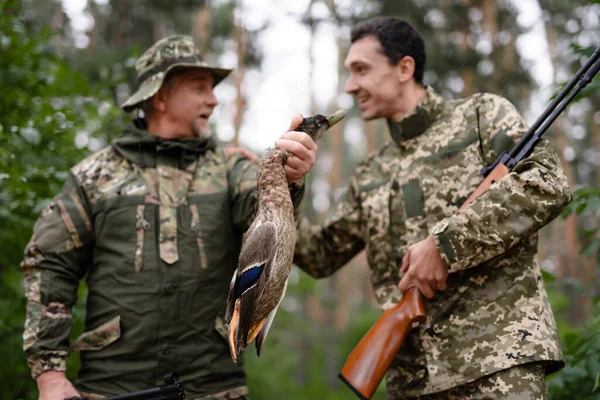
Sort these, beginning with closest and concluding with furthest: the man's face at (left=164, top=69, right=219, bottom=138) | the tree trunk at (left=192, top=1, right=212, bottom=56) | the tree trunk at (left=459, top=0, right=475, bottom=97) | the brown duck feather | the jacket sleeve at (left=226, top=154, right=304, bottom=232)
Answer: the brown duck feather → the jacket sleeve at (left=226, top=154, right=304, bottom=232) → the man's face at (left=164, top=69, right=219, bottom=138) → the tree trunk at (left=459, top=0, right=475, bottom=97) → the tree trunk at (left=192, top=1, right=212, bottom=56)

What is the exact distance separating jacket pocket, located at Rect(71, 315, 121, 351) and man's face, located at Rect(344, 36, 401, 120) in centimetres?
257

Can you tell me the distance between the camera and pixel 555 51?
25.0 metres

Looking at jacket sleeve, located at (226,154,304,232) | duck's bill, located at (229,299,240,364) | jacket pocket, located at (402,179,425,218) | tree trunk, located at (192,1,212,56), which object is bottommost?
duck's bill, located at (229,299,240,364)

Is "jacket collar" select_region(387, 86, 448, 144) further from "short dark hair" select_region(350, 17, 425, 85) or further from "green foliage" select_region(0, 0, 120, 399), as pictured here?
"green foliage" select_region(0, 0, 120, 399)

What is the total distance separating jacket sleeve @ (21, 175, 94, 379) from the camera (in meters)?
4.20

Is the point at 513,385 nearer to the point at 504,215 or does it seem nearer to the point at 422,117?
the point at 504,215

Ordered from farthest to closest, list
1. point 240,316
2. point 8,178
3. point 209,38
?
point 209,38 → point 8,178 → point 240,316

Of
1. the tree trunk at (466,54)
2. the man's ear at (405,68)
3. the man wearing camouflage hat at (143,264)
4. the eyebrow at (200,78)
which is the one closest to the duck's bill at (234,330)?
the man wearing camouflage hat at (143,264)

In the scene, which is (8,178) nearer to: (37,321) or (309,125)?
(37,321)

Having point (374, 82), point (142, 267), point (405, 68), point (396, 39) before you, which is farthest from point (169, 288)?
point (396, 39)

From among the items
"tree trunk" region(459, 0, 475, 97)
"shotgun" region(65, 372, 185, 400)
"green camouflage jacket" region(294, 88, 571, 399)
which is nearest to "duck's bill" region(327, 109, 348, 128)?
"green camouflage jacket" region(294, 88, 571, 399)

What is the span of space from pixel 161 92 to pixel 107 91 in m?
2.37

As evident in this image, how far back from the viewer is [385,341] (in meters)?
4.02

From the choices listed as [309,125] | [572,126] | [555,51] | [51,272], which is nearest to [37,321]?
[51,272]
